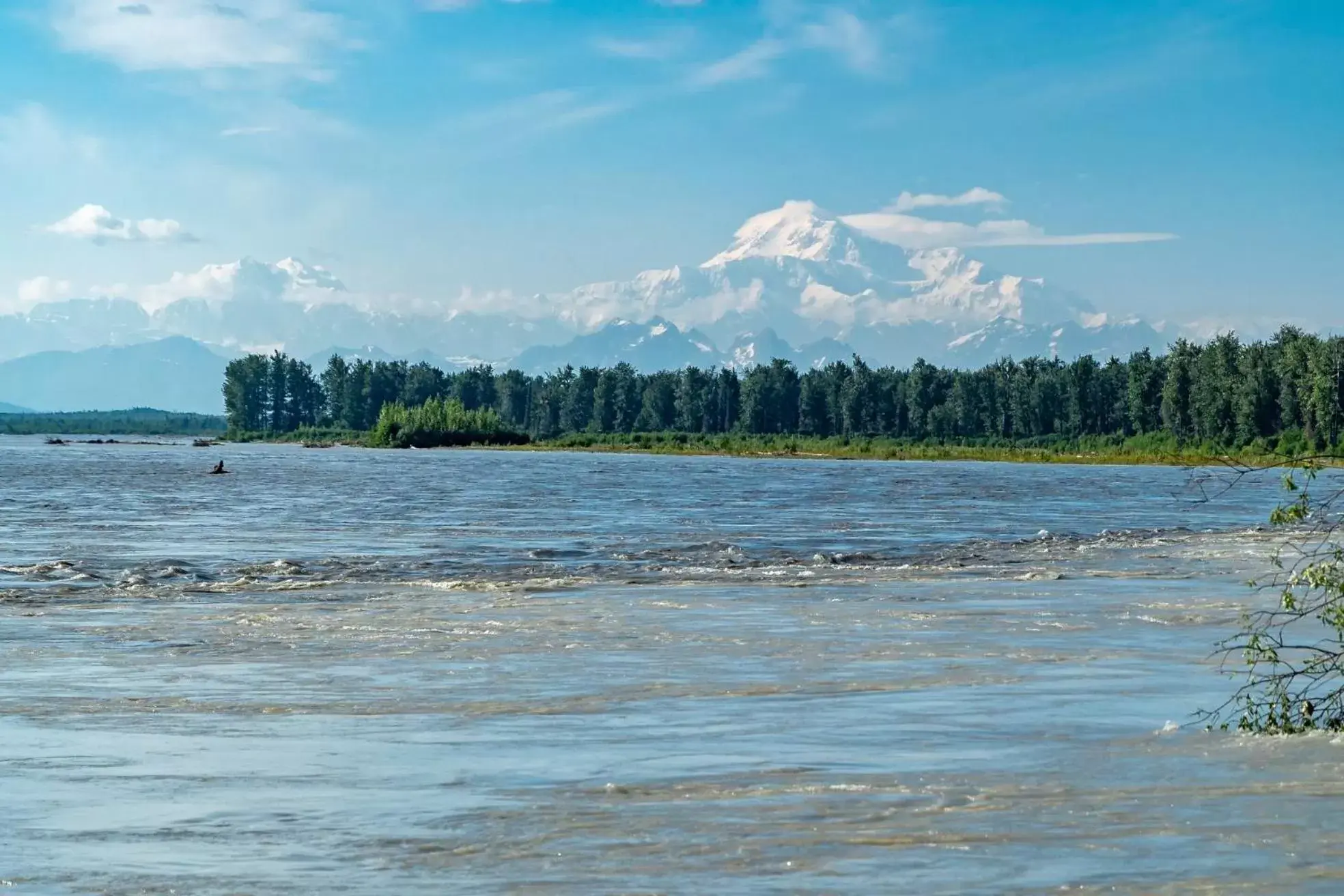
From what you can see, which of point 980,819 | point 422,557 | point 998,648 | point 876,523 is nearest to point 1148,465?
point 876,523

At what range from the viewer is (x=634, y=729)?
1274 centimetres

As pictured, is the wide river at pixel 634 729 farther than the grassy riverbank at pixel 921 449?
No

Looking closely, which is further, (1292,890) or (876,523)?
(876,523)

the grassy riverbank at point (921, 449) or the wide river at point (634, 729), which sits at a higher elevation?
the grassy riverbank at point (921, 449)

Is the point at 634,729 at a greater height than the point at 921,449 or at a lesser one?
lesser

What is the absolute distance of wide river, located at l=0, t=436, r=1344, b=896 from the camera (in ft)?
28.5

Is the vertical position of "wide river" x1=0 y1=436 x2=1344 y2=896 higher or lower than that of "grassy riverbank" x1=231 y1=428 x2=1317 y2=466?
lower

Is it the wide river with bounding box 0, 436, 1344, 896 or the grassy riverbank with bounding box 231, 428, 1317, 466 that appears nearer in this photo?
the wide river with bounding box 0, 436, 1344, 896

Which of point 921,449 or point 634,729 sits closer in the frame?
point 634,729

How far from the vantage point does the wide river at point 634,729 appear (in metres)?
8.68

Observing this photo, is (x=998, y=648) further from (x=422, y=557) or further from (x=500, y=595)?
(x=422, y=557)

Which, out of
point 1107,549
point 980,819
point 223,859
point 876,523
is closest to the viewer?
point 223,859

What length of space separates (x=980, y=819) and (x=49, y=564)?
892 inches

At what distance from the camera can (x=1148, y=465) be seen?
428 feet
